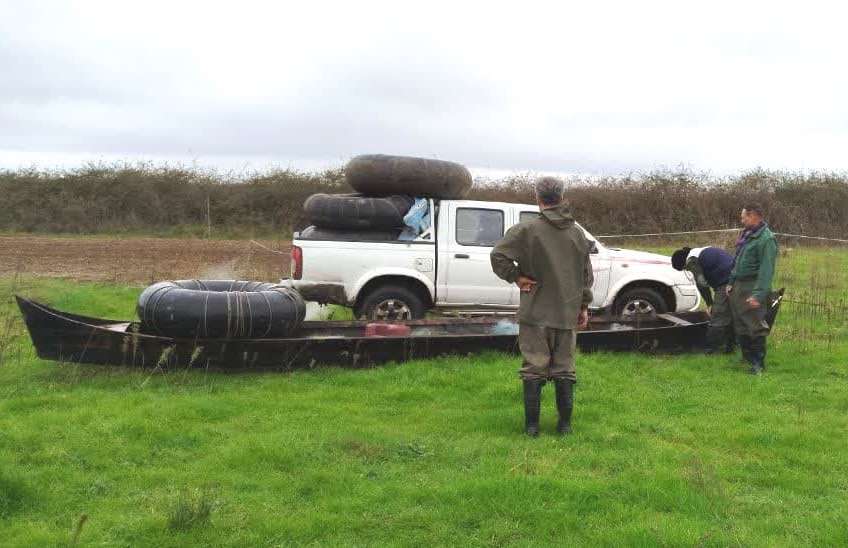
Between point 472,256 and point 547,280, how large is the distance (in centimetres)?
403

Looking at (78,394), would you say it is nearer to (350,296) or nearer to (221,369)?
(221,369)

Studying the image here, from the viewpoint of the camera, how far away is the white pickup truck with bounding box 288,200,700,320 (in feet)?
32.1

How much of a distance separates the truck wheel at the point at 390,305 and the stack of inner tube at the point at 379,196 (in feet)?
2.22

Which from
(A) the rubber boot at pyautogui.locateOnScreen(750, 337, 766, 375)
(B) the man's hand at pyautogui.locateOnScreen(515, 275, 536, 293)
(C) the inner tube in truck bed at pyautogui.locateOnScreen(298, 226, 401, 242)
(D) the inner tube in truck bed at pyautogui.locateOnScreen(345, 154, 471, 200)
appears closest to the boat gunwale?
(A) the rubber boot at pyautogui.locateOnScreen(750, 337, 766, 375)

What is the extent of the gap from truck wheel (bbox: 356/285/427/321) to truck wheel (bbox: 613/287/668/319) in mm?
2611

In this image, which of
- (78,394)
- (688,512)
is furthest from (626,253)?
(78,394)

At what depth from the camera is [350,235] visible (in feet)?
32.8

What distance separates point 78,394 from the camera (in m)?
7.18

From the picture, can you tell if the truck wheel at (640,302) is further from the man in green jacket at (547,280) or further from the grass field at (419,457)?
the man in green jacket at (547,280)

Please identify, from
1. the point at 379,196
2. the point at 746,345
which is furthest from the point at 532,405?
the point at 379,196

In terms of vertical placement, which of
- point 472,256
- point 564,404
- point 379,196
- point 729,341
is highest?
point 379,196

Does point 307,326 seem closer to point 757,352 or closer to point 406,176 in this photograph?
point 406,176

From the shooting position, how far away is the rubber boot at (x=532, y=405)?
6.09 m

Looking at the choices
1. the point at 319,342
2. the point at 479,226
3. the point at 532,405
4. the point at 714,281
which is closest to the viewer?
the point at 532,405
